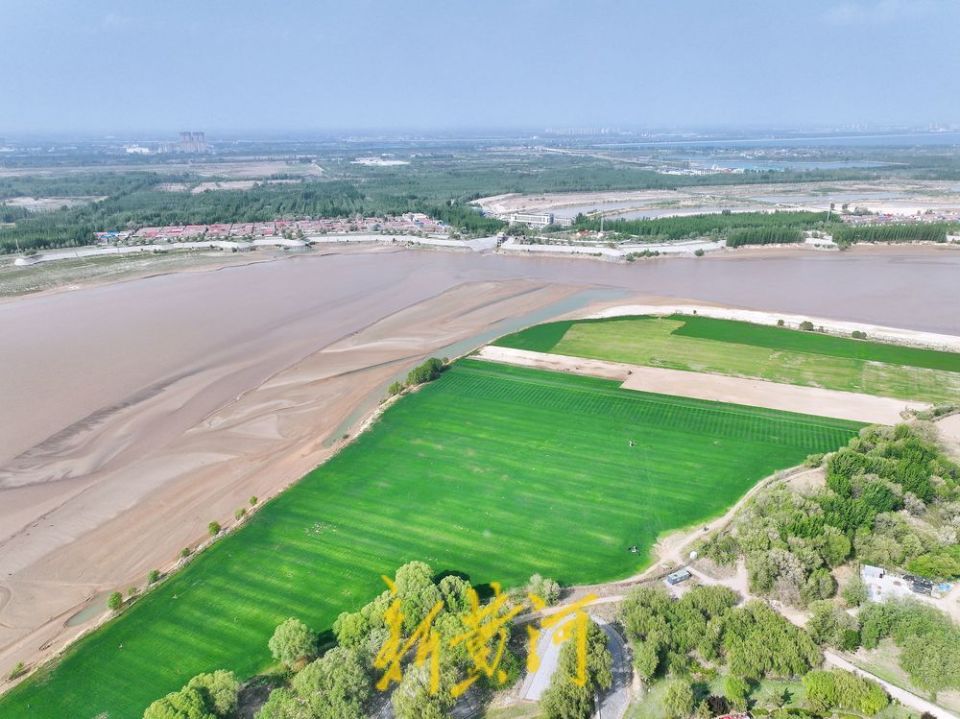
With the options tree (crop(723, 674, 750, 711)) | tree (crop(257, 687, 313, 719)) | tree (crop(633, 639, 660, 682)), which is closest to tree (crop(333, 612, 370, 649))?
tree (crop(257, 687, 313, 719))

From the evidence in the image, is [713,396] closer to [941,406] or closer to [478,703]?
[941,406]

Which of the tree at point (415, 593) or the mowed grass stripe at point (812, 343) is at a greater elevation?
the mowed grass stripe at point (812, 343)

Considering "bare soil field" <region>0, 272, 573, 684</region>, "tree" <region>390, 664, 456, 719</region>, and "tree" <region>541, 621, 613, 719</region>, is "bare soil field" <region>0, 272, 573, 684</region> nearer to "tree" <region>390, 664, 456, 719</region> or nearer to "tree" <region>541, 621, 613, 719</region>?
"tree" <region>390, 664, 456, 719</region>

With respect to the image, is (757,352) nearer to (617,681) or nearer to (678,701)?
(617,681)

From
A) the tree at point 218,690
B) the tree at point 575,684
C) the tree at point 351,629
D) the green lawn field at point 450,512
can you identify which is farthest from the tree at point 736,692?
the tree at point 218,690

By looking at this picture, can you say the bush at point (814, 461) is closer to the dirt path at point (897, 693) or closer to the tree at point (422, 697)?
the dirt path at point (897, 693)
